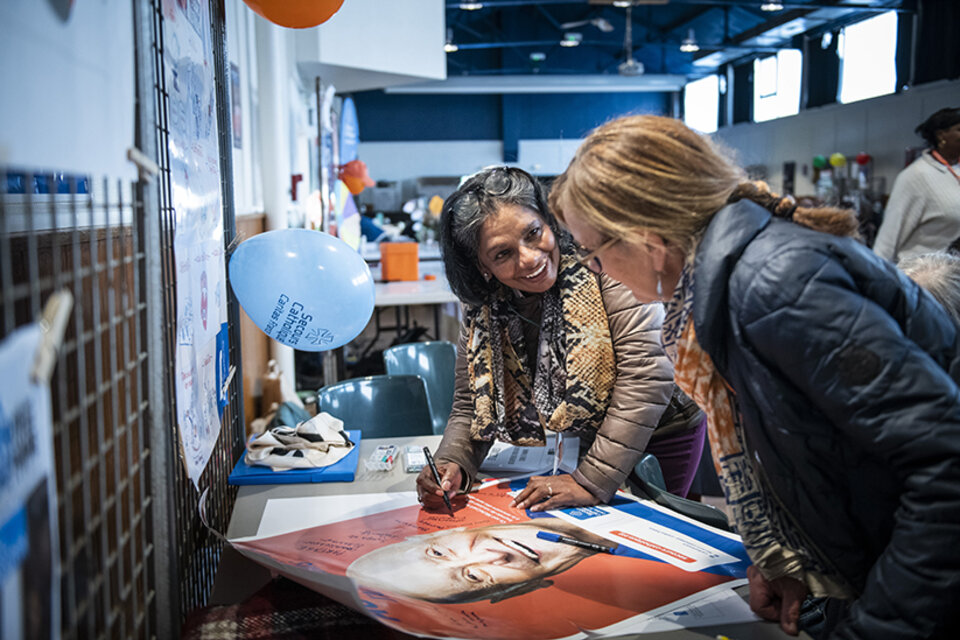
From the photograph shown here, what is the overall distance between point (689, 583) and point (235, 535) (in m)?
0.88

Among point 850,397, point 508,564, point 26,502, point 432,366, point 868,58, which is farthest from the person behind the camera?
point 868,58

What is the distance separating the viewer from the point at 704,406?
114cm

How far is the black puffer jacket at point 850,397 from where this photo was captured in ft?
2.78

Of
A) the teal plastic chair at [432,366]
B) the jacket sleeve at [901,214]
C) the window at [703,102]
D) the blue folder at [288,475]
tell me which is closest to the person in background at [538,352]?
the blue folder at [288,475]

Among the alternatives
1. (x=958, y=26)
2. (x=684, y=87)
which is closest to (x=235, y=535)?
(x=958, y=26)

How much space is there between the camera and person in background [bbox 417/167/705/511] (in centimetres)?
162

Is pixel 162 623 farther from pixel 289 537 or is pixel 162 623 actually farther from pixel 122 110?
pixel 122 110

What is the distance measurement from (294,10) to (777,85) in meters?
12.7

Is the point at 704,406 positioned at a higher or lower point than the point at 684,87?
lower

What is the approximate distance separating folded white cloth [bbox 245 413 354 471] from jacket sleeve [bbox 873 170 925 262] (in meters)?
3.04

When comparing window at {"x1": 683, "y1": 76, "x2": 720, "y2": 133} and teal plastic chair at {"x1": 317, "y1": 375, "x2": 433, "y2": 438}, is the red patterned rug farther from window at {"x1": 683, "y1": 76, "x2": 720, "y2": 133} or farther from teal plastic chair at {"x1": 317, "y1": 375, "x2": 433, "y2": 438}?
window at {"x1": 683, "y1": 76, "x2": 720, "y2": 133}

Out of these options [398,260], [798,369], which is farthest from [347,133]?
[798,369]

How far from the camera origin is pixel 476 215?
5.75ft

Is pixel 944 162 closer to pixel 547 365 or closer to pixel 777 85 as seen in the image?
pixel 547 365
